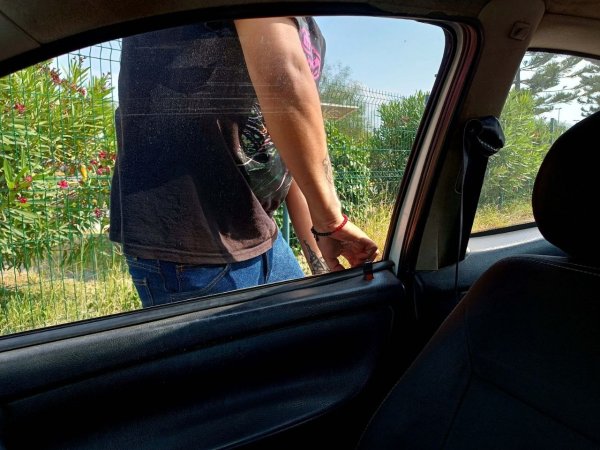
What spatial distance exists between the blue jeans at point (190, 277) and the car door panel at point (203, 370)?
5cm

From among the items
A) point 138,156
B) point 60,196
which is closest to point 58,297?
point 60,196

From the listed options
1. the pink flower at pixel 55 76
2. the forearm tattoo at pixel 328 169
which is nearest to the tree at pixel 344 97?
the forearm tattoo at pixel 328 169

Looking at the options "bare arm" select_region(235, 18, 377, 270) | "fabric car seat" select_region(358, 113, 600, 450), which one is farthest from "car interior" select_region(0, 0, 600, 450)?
"bare arm" select_region(235, 18, 377, 270)

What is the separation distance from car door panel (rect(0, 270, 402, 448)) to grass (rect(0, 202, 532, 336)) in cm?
5

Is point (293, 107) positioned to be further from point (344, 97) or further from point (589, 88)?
point (589, 88)

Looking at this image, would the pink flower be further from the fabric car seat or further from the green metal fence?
the fabric car seat

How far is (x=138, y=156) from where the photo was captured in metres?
1.46

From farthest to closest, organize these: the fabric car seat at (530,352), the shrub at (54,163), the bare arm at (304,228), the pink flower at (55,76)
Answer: the bare arm at (304,228), the shrub at (54,163), the pink flower at (55,76), the fabric car seat at (530,352)

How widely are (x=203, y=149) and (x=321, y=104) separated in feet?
1.13

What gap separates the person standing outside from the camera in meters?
1.37

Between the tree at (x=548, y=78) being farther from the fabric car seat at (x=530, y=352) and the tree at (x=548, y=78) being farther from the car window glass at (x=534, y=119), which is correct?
the fabric car seat at (x=530, y=352)

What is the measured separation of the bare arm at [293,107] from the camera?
1.37 m

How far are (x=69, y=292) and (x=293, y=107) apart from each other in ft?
2.40

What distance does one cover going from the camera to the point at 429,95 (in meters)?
1.78
